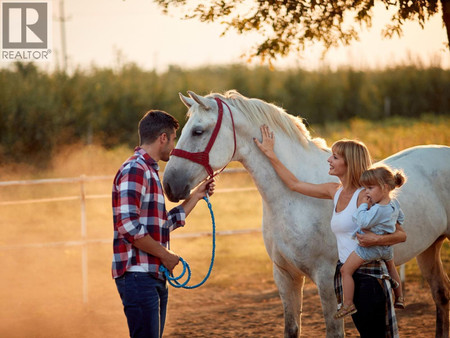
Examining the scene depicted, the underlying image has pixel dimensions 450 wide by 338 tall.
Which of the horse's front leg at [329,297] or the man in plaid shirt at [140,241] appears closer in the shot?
the man in plaid shirt at [140,241]

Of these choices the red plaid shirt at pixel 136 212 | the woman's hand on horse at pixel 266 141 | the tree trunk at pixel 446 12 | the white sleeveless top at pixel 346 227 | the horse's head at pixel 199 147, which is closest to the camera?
the red plaid shirt at pixel 136 212

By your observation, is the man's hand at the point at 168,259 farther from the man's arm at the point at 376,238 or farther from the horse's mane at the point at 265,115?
the horse's mane at the point at 265,115

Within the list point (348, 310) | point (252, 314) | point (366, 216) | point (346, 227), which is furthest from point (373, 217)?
point (252, 314)

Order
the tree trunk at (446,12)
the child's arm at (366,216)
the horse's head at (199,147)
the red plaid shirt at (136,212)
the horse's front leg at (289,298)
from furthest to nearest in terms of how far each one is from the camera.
→ the tree trunk at (446,12), the horse's front leg at (289,298), the horse's head at (199,147), the child's arm at (366,216), the red plaid shirt at (136,212)

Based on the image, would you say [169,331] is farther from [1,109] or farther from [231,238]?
[1,109]

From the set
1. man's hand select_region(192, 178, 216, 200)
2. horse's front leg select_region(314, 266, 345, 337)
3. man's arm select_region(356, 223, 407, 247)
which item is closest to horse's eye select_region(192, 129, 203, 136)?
man's hand select_region(192, 178, 216, 200)

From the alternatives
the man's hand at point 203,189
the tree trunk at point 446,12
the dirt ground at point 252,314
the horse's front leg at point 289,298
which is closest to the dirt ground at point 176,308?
the dirt ground at point 252,314

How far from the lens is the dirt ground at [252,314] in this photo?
14.8 ft

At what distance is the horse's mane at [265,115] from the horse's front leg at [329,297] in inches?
32.5

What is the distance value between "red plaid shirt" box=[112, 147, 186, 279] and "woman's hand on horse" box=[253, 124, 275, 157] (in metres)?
0.82

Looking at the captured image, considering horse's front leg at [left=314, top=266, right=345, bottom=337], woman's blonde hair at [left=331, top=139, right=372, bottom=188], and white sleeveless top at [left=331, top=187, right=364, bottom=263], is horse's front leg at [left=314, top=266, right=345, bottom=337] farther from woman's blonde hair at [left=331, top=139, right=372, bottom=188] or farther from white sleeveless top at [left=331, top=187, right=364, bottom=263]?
woman's blonde hair at [left=331, top=139, right=372, bottom=188]

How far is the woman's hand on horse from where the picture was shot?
3.08m

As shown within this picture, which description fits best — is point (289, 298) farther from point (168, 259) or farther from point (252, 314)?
point (252, 314)

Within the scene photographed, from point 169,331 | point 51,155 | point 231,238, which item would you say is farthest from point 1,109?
point 169,331
